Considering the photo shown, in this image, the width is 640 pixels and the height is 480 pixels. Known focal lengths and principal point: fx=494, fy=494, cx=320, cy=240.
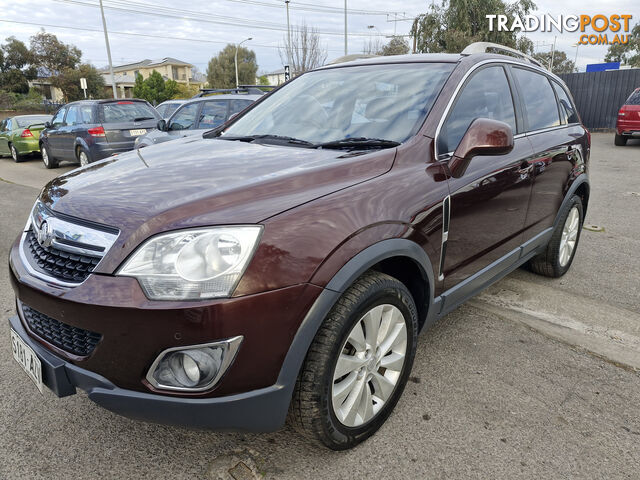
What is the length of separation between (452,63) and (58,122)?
10860mm

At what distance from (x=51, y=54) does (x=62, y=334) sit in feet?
178

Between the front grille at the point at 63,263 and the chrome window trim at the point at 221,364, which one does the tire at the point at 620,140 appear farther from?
the front grille at the point at 63,263

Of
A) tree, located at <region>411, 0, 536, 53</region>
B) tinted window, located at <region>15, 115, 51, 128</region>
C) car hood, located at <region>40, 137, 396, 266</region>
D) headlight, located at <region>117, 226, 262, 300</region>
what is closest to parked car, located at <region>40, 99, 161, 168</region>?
tinted window, located at <region>15, 115, 51, 128</region>

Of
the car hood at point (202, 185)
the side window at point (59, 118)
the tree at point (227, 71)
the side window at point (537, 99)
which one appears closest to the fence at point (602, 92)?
the side window at point (537, 99)

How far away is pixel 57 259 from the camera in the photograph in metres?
1.87

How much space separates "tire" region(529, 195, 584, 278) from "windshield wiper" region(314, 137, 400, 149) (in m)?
1.99

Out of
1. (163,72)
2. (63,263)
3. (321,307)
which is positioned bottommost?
(321,307)

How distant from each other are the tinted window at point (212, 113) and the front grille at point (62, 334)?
6.94 meters

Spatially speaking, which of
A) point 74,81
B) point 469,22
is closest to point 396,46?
point 469,22

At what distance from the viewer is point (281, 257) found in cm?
167

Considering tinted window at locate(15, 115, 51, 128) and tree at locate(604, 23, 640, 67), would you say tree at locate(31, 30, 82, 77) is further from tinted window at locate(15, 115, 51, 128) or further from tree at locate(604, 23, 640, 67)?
tree at locate(604, 23, 640, 67)

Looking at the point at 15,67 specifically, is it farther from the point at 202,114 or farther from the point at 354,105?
the point at 354,105

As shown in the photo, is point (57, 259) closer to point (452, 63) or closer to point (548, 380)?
point (452, 63)

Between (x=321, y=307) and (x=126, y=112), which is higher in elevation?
(x=126, y=112)
